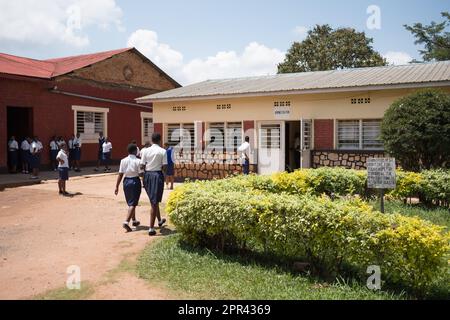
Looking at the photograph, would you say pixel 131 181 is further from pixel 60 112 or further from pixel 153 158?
pixel 60 112

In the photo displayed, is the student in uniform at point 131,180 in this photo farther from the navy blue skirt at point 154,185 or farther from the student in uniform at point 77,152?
the student in uniform at point 77,152

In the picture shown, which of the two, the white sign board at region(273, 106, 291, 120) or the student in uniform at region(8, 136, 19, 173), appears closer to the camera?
the white sign board at region(273, 106, 291, 120)

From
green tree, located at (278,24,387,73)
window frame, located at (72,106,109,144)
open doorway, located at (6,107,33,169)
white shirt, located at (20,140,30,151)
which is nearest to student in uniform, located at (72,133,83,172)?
window frame, located at (72,106,109,144)

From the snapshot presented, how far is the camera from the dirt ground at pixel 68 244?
4914mm

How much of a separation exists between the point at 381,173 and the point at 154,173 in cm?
386

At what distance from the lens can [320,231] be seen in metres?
5.05

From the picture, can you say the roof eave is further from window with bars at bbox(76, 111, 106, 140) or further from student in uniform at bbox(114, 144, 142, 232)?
student in uniform at bbox(114, 144, 142, 232)

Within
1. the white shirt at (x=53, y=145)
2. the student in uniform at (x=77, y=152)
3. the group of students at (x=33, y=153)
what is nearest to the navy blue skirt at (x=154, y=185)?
the group of students at (x=33, y=153)

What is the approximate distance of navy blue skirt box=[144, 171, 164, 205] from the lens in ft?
24.3

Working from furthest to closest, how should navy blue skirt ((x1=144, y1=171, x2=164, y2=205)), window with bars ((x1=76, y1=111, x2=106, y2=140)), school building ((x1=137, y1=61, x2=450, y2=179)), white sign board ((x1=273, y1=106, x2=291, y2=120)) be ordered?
1. window with bars ((x1=76, y1=111, x2=106, y2=140))
2. white sign board ((x1=273, y1=106, x2=291, y2=120))
3. school building ((x1=137, y1=61, x2=450, y2=179))
4. navy blue skirt ((x1=144, y1=171, x2=164, y2=205))

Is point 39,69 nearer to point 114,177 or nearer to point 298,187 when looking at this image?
point 114,177

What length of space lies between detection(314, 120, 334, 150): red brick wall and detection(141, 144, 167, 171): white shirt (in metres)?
7.74

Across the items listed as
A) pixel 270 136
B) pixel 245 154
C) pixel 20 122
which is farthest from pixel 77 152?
pixel 270 136
